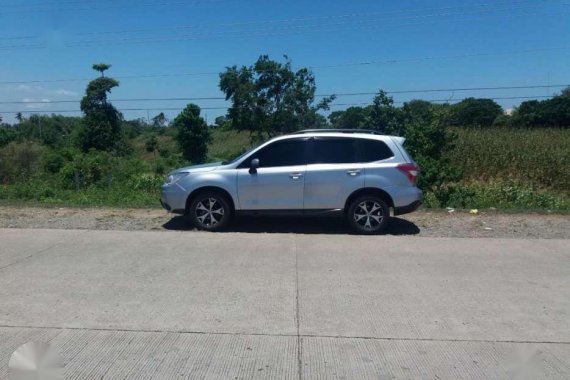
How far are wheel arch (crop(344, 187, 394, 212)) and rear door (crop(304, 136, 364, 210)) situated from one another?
0.25 ft

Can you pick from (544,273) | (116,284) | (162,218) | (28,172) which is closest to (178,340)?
(116,284)

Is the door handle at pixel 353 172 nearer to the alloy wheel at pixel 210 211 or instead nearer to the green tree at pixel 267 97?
the alloy wheel at pixel 210 211

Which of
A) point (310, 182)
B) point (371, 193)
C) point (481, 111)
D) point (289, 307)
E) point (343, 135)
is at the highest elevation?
point (481, 111)

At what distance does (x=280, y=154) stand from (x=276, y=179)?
18.8 inches

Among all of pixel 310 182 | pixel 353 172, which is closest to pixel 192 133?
pixel 310 182

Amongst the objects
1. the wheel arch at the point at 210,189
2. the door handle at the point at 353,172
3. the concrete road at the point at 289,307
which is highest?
the door handle at the point at 353,172

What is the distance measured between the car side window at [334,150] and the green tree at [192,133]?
3832 cm

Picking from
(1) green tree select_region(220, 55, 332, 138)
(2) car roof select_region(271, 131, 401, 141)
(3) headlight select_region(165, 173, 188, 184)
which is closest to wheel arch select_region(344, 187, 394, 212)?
(2) car roof select_region(271, 131, 401, 141)

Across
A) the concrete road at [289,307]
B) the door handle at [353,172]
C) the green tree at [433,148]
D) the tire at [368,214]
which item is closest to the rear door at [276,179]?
the door handle at [353,172]

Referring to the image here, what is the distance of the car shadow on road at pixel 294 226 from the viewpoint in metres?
9.65

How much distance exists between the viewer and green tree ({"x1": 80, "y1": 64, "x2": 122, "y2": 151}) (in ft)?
176

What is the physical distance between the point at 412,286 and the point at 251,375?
9.14 ft

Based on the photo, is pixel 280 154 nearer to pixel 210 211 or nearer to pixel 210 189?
pixel 210 189

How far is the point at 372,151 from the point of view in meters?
9.43
